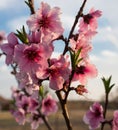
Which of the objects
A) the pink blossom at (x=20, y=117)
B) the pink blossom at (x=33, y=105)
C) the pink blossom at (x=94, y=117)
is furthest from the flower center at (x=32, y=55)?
the pink blossom at (x=20, y=117)

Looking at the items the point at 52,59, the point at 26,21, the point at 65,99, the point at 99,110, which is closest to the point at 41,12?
the point at 26,21

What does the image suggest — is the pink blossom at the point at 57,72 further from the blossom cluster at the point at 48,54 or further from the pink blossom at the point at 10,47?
the pink blossom at the point at 10,47

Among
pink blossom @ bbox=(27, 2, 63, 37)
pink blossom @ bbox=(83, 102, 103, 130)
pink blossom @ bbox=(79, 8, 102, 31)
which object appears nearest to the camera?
pink blossom @ bbox=(27, 2, 63, 37)

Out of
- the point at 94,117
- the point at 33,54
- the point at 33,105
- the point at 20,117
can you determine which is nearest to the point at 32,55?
the point at 33,54

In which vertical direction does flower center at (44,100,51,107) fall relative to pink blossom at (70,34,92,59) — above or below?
below

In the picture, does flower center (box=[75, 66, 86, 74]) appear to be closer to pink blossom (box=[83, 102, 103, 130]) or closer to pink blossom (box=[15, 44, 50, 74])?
pink blossom (box=[15, 44, 50, 74])

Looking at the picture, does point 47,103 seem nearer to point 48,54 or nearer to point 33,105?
point 33,105

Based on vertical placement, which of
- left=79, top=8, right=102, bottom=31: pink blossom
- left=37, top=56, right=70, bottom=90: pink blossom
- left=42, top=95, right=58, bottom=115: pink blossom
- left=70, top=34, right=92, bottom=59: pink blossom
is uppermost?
left=79, top=8, right=102, bottom=31: pink blossom

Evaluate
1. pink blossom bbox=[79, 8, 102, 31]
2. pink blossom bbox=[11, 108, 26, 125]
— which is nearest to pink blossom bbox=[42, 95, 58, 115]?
pink blossom bbox=[11, 108, 26, 125]
